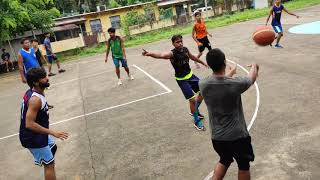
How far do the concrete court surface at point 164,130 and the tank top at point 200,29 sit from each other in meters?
1.27

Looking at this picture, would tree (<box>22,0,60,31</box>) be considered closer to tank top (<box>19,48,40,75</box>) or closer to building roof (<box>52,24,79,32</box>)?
building roof (<box>52,24,79,32</box>)

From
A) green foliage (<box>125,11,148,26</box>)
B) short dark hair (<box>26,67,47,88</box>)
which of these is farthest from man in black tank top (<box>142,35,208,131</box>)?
green foliage (<box>125,11,148,26</box>)

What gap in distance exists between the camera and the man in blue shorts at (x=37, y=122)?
4.73 meters

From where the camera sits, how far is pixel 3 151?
820cm

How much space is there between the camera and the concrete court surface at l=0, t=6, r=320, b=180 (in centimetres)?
570

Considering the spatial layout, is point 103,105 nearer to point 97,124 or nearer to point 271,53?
point 97,124

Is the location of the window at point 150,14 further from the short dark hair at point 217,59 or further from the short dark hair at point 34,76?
the short dark hair at point 217,59

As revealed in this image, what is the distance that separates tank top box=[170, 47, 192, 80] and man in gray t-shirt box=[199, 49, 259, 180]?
3095mm

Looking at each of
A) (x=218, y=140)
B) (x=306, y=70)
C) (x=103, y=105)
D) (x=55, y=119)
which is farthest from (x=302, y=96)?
(x=55, y=119)

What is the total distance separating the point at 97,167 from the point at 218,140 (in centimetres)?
298

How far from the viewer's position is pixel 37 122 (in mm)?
4883

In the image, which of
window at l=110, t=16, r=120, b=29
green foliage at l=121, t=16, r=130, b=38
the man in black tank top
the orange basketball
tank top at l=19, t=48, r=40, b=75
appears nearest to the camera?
the orange basketball

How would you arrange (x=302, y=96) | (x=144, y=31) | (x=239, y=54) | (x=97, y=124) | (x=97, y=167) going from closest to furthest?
(x=97, y=167) → (x=302, y=96) → (x=97, y=124) → (x=239, y=54) → (x=144, y=31)

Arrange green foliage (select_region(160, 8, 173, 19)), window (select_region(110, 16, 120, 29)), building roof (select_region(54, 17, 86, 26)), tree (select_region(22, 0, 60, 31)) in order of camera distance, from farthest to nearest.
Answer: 1. green foliage (select_region(160, 8, 173, 19))
2. window (select_region(110, 16, 120, 29))
3. building roof (select_region(54, 17, 86, 26))
4. tree (select_region(22, 0, 60, 31))
